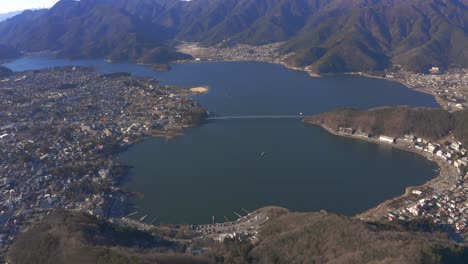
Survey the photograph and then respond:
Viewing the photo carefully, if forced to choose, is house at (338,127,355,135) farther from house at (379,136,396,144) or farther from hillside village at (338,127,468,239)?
hillside village at (338,127,468,239)

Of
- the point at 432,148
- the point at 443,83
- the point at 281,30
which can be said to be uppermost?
the point at 281,30

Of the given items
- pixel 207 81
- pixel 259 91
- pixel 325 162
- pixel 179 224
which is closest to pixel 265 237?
pixel 179 224

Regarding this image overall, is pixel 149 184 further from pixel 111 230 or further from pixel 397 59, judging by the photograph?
pixel 397 59

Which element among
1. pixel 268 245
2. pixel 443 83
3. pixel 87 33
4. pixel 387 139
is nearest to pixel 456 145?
pixel 387 139

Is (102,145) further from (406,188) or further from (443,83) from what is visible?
(443,83)

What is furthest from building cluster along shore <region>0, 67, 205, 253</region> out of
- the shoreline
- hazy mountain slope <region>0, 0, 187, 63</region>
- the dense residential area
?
the dense residential area
